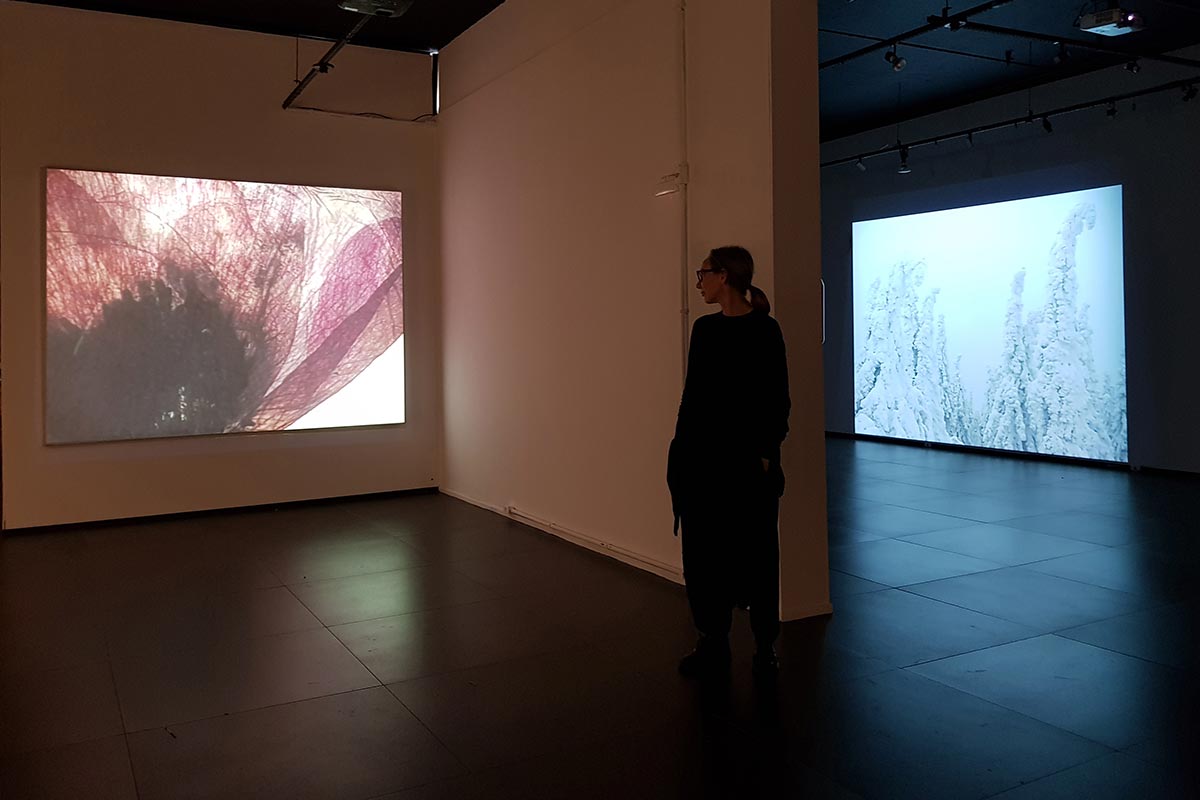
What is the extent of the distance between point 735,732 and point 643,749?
0.34 m

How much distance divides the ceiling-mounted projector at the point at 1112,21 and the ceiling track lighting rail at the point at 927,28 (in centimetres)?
58

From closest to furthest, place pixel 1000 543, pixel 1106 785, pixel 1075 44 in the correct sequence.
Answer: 1. pixel 1106 785
2. pixel 1000 543
3. pixel 1075 44

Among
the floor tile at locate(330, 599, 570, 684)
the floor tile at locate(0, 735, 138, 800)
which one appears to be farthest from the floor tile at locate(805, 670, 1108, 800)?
the floor tile at locate(0, 735, 138, 800)

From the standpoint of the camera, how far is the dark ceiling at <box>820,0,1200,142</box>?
7957 millimetres

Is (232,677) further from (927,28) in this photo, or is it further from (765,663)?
(927,28)

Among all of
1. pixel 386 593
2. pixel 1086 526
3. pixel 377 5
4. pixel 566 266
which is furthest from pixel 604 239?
pixel 1086 526

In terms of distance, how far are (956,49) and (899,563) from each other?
5682 millimetres

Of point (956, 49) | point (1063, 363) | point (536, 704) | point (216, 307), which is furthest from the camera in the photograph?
point (1063, 363)

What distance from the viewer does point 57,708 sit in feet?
11.9

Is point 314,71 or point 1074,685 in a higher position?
point 314,71

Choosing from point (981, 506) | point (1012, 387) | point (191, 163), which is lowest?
point (981, 506)

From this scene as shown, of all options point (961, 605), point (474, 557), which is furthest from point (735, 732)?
point (474, 557)

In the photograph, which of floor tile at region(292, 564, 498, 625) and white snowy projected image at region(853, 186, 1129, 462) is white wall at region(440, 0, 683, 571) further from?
white snowy projected image at region(853, 186, 1129, 462)

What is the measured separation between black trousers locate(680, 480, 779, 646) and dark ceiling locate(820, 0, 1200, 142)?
543 cm
